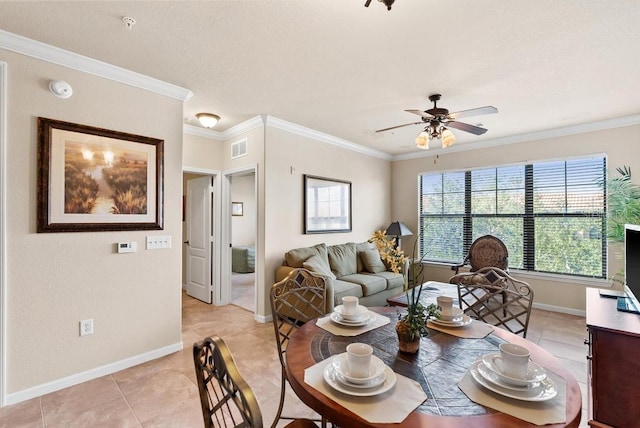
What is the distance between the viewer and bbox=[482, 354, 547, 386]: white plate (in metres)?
1.07

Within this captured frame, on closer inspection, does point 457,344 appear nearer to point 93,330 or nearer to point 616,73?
point 93,330

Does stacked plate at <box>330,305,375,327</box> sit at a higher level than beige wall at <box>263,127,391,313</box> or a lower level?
lower

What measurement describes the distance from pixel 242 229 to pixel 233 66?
19.8 ft

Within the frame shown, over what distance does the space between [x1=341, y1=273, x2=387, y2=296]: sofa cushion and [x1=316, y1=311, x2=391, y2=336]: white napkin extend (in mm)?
2301

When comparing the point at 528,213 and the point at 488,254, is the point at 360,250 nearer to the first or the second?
the point at 488,254

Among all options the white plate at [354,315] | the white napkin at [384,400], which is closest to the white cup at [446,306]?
the white plate at [354,315]

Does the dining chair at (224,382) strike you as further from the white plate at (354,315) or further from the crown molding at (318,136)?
the crown molding at (318,136)

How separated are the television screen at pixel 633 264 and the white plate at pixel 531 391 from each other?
1696 mm

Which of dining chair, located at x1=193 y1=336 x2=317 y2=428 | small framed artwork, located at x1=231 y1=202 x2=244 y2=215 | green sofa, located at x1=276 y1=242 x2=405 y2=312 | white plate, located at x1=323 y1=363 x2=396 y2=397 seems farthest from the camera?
small framed artwork, located at x1=231 y1=202 x2=244 y2=215

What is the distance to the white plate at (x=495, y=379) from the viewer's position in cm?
107

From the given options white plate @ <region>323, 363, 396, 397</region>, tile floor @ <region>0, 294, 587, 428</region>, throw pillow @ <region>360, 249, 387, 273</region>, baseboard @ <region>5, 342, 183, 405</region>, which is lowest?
tile floor @ <region>0, 294, 587, 428</region>

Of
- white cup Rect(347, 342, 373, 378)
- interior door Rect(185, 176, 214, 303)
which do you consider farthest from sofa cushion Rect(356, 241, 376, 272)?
white cup Rect(347, 342, 373, 378)

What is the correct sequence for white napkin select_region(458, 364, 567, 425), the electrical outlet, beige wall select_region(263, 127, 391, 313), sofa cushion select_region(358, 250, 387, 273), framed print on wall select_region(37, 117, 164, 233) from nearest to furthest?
1. white napkin select_region(458, 364, 567, 425)
2. framed print on wall select_region(37, 117, 164, 233)
3. the electrical outlet
4. beige wall select_region(263, 127, 391, 313)
5. sofa cushion select_region(358, 250, 387, 273)

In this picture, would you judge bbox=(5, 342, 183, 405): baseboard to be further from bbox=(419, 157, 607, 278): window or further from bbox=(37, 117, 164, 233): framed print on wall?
bbox=(419, 157, 607, 278): window
